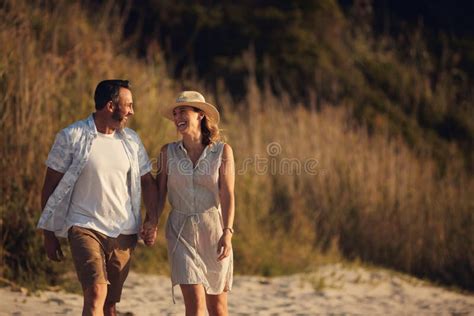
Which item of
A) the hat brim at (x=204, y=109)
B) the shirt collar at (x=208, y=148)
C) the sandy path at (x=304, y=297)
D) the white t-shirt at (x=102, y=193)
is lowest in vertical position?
the sandy path at (x=304, y=297)

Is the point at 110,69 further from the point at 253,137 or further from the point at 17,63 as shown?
the point at 253,137

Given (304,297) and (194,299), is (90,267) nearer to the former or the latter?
(194,299)

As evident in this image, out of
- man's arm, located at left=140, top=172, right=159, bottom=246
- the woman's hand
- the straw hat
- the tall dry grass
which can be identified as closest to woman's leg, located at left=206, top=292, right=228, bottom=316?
the woman's hand

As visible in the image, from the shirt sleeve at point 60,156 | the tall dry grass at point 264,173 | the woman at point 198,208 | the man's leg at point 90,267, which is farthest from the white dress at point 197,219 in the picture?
the tall dry grass at point 264,173

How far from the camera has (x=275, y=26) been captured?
18.3 m

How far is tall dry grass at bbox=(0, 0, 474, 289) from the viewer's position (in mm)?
8195

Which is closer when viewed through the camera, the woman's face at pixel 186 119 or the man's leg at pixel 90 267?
the man's leg at pixel 90 267

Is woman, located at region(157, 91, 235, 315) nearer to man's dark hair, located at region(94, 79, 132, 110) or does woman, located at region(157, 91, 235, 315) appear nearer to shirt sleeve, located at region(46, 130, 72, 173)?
man's dark hair, located at region(94, 79, 132, 110)

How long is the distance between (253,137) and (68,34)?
272 centimetres

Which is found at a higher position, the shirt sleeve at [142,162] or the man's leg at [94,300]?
the shirt sleeve at [142,162]

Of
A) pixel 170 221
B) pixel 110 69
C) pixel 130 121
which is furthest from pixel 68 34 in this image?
pixel 170 221

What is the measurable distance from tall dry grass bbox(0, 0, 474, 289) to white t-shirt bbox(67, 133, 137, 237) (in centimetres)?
290

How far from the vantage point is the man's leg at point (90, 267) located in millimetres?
4953

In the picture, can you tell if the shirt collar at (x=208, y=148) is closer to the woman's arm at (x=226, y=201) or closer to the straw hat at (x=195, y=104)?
the woman's arm at (x=226, y=201)
